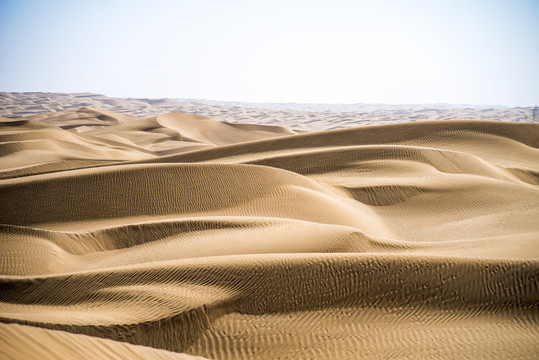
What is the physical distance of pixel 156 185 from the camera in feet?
51.1

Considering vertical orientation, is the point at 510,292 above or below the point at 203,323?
above

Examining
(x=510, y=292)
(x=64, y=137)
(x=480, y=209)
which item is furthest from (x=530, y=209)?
(x=64, y=137)

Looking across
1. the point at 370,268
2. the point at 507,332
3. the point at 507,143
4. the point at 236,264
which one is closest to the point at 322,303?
the point at 370,268

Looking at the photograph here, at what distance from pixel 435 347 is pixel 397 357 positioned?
0.50 meters

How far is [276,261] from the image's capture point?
7574mm

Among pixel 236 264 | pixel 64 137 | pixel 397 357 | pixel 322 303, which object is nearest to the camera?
pixel 397 357

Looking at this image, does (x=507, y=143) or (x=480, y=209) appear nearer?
(x=480, y=209)

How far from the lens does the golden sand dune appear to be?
6.13m

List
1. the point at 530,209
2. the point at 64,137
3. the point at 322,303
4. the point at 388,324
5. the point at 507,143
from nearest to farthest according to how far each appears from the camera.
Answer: the point at 388,324 → the point at 322,303 → the point at 530,209 → the point at 507,143 → the point at 64,137

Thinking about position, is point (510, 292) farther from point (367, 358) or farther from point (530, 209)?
point (530, 209)

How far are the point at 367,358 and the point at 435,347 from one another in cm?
82

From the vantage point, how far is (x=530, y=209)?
582 inches

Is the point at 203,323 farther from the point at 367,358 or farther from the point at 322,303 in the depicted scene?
the point at 367,358

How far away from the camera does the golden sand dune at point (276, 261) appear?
6133 mm
